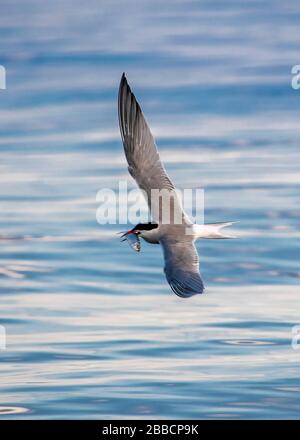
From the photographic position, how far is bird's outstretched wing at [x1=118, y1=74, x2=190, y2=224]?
11.4m

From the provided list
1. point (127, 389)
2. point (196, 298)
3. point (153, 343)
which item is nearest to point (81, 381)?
point (127, 389)

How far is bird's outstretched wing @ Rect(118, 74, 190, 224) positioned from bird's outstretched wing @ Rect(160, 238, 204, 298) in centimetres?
30

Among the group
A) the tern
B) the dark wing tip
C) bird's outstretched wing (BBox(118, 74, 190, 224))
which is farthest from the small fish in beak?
the dark wing tip

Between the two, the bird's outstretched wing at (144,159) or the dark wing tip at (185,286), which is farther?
the bird's outstretched wing at (144,159)

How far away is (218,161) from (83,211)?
11.6 ft

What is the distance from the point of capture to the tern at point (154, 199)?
37.2ft

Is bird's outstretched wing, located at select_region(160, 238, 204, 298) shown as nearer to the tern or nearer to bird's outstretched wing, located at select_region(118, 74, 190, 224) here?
the tern

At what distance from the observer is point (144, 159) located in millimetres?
11594

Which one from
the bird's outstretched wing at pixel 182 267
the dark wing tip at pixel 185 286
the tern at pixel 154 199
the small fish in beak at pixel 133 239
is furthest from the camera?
the small fish in beak at pixel 133 239

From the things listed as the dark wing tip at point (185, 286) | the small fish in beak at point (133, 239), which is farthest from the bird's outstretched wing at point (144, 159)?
the dark wing tip at point (185, 286)

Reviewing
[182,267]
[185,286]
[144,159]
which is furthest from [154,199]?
[185,286]

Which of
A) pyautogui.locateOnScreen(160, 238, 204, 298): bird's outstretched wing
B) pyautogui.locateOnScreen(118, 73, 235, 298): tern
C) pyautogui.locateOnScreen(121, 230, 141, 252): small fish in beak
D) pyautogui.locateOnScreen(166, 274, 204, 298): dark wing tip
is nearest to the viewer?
pyautogui.locateOnScreen(166, 274, 204, 298): dark wing tip

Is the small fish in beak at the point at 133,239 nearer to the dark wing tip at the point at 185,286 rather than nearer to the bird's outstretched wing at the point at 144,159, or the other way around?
the bird's outstretched wing at the point at 144,159

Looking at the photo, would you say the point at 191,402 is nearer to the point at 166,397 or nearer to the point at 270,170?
the point at 166,397
